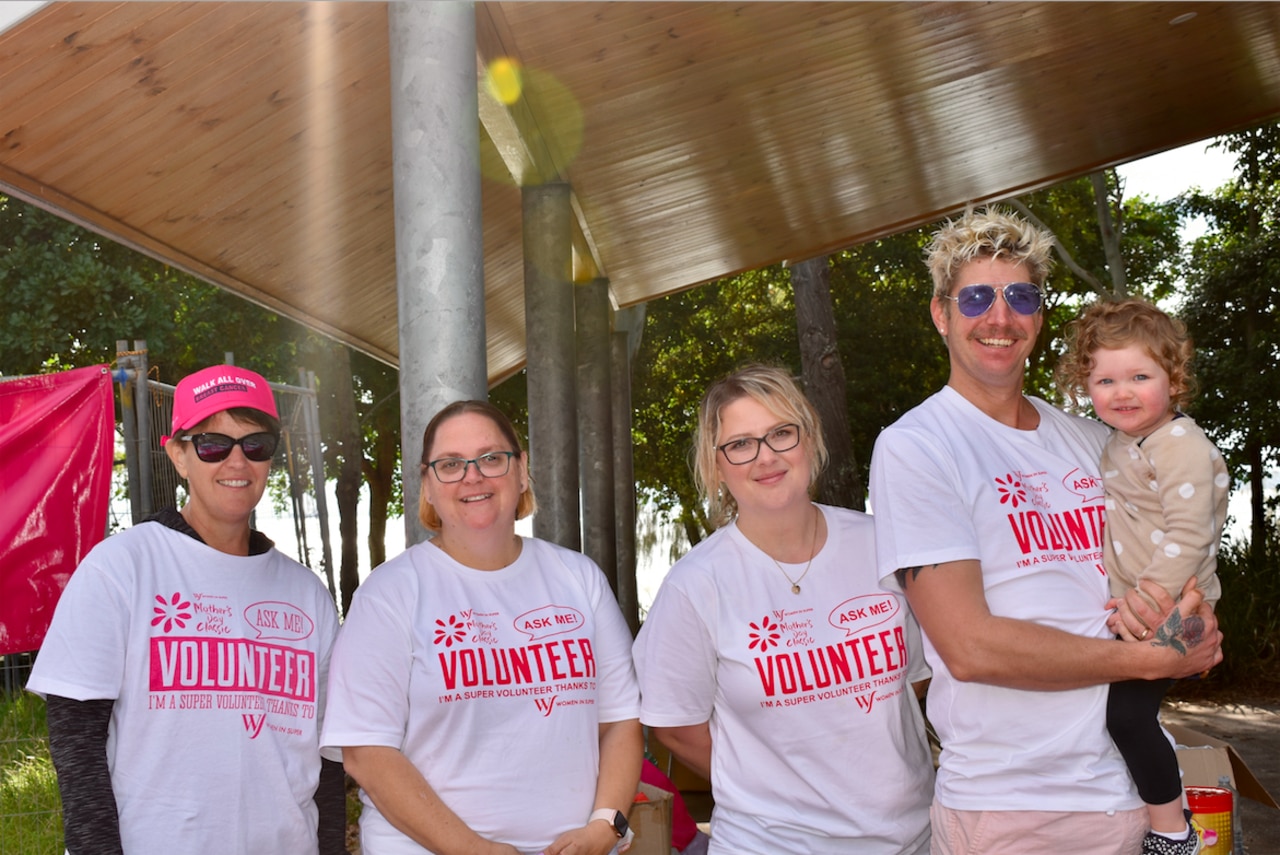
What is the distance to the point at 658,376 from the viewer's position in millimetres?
27922

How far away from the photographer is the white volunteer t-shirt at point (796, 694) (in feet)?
8.68

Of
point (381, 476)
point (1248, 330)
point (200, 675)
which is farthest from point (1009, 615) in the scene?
point (381, 476)

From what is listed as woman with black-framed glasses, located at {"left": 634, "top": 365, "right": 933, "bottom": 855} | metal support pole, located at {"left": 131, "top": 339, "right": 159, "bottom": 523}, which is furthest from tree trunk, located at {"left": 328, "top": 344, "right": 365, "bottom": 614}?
woman with black-framed glasses, located at {"left": 634, "top": 365, "right": 933, "bottom": 855}

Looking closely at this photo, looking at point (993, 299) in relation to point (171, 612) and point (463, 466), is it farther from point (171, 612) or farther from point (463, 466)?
point (171, 612)

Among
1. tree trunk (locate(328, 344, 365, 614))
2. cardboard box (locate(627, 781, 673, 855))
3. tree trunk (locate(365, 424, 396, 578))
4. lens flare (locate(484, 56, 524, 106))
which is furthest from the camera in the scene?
tree trunk (locate(365, 424, 396, 578))

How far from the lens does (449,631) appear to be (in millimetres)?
2723

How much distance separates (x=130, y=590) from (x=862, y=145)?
22.7ft

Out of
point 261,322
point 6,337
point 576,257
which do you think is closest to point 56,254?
point 6,337

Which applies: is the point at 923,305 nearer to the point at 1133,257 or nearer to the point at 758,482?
the point at 1133,257

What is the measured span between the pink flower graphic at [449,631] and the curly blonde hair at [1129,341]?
1.68 meters

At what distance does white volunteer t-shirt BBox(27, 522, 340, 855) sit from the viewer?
2.59 meters

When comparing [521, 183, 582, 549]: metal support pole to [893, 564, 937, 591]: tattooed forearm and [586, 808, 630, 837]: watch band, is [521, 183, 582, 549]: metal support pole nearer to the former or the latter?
[586, 808, 630, 837]: watch band

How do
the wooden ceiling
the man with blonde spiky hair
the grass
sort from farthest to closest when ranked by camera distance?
the grass
the wooden ceiling
the man with blonde spiky hair

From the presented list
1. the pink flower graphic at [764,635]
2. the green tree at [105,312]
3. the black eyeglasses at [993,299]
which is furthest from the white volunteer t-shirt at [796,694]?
the green tree at [105,312]
